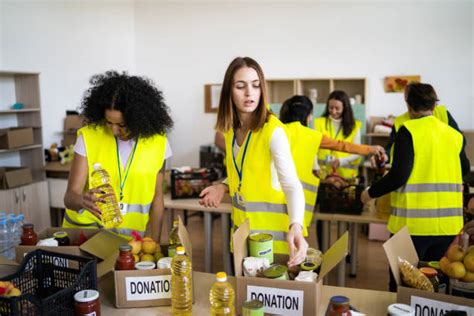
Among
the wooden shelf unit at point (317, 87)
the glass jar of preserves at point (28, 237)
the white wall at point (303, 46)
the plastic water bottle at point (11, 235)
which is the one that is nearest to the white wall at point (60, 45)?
the white wall at point (303, 46)

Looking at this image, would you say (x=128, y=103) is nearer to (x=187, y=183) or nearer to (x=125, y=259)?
(x=125, y=259)

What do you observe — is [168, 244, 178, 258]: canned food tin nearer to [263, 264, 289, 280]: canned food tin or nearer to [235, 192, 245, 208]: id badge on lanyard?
[263, 264, 289, 280]: canned food tin

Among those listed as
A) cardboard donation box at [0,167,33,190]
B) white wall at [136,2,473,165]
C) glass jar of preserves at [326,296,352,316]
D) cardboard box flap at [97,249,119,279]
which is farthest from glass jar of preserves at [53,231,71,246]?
white wall at [136,2,473,165]

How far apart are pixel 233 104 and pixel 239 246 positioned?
2.27 ft

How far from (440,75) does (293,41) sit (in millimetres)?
1917

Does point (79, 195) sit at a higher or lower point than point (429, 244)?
higher

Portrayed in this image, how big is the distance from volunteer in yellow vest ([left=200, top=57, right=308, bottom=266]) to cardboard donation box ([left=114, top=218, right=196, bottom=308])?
0.46 meters

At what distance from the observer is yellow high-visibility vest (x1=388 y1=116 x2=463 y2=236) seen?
229cm

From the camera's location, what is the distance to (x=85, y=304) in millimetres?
1260

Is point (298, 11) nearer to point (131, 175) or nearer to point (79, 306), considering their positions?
point (131, 175)

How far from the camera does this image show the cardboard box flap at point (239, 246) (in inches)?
54.5

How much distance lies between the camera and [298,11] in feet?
19.9

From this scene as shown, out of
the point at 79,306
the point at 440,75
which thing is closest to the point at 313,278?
the point at 79,306

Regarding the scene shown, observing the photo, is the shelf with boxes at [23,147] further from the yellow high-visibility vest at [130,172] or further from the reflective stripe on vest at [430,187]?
the reflective stripe on vest at [430,187]
